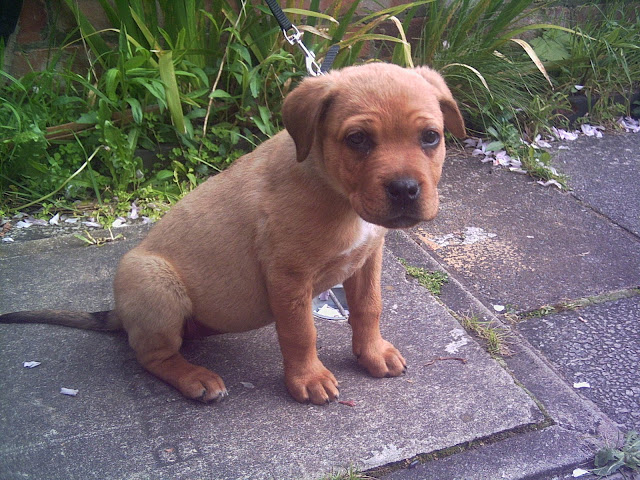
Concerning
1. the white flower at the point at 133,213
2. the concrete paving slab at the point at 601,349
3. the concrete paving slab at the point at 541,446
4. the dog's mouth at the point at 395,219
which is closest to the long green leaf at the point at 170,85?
the white flower at the point at 133,213

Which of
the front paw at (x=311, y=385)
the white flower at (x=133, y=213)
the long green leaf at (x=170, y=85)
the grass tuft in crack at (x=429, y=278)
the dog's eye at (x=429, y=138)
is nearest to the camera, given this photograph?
the dog's eye at (x=429, y=138)

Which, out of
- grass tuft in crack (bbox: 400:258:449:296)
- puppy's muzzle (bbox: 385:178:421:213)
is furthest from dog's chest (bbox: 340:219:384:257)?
grass tuft in crack (bbox: 400:258:449:296)

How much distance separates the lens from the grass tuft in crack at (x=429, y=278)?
3531 millimetres

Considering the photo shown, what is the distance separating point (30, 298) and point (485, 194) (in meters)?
3.18

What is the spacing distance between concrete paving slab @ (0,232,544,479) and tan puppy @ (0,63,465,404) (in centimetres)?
12

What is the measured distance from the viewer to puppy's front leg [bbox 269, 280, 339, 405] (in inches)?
100

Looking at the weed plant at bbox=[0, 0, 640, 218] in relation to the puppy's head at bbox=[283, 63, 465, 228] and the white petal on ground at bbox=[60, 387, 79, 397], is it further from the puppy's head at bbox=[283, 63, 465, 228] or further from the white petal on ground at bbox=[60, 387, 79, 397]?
the puppy's head at bbox=[283, 63, 465, 228]

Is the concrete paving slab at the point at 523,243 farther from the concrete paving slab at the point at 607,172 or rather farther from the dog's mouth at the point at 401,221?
the dog's mouth at the point at 401,221

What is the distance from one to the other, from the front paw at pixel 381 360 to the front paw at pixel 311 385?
208mm

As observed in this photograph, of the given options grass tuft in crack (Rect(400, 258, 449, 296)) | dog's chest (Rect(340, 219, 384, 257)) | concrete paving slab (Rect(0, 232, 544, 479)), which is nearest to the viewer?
concrete paving slab (Rect(0, 232, 544, 479))

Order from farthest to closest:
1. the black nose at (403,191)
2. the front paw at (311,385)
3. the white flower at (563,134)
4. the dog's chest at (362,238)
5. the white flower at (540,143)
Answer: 1. the white flower at (563,134)
2. the white flower at (540,143)
3. the front paw at (311,385)
4. the dog's chest at (362,238)
5. the black nose at (403,191)

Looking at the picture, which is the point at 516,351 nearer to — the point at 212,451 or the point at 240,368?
the point at 240,368

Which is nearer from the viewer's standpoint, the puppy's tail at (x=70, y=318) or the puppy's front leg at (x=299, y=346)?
the puppy's front leg at (x=299, y=346)

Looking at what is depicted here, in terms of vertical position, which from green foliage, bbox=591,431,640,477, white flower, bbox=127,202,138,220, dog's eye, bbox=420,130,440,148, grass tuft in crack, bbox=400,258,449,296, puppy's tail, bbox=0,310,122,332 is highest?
dog's eye, bbox=420,130,440,148
